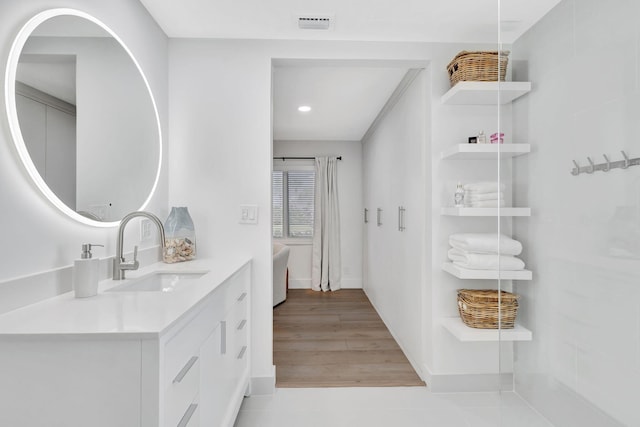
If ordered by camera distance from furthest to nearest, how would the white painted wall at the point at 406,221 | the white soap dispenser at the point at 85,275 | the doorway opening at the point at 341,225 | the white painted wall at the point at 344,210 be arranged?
1. the white painted wall at the point at 344,210
2. the doorway opening at the point at 341,225
3. the white painted wall at the point at 406,221
4. the white soap dispenser at the point at 85,275

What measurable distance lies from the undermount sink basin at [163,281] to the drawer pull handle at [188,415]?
0.59 metres

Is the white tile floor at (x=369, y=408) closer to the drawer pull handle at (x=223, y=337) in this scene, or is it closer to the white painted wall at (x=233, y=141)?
the white painted wall at (x=233, y=141)

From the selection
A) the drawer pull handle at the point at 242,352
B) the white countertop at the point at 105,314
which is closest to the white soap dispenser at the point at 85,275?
the white countertop at the point at 105,314

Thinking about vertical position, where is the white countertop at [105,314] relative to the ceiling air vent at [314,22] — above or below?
below

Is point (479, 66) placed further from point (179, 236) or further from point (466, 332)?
point (179, 236)

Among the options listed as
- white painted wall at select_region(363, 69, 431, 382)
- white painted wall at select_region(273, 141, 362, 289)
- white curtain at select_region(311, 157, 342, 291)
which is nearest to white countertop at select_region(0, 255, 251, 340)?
Answer: white painted wall at select_region(363, 69, 431, 382)

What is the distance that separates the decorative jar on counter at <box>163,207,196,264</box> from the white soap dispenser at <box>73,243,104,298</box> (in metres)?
0.79

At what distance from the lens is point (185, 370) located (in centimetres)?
114

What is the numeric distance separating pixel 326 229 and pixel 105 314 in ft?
15.2

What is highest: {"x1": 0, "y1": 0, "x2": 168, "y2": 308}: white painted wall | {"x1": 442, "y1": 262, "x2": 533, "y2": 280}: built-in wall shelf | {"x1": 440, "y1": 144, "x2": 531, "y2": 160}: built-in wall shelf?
{"x1": 440, "y1": 144, "x2": 531, "y2": 160}: built-in wall shelf

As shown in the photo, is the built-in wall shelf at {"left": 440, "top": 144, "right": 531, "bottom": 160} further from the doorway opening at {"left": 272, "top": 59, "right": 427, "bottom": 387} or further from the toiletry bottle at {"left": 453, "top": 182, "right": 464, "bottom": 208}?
the doorway opening at {"left": 272, "top": 59, "right": 427, "bottom": 387}

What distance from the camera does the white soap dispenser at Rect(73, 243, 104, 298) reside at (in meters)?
1.26

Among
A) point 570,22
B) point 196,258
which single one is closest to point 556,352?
point 570,22

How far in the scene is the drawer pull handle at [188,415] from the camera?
113 centimetres
